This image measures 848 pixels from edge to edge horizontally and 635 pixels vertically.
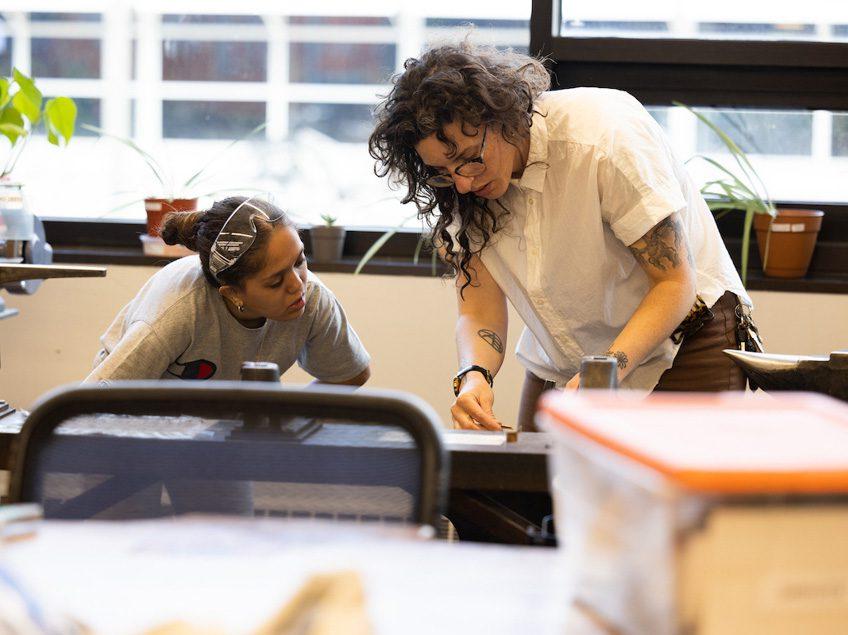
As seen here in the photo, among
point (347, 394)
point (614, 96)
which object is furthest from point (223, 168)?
point (347, 394)

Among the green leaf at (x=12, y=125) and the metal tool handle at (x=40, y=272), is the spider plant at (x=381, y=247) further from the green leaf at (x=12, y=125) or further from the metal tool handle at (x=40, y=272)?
the metal tool handle at (x=40, y=272)

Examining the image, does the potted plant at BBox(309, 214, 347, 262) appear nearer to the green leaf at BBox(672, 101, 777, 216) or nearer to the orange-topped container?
the green leaf at BBox(672, 101, 777, 216)

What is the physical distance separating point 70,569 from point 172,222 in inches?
53.3

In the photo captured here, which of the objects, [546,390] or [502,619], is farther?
[546,390]

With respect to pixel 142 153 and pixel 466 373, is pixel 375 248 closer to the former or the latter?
pixel 142 153

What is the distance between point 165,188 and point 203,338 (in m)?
1.37

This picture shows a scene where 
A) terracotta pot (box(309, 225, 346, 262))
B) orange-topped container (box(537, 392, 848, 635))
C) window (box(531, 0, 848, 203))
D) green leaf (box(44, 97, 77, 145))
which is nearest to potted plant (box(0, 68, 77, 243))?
green leaf (box(44, 97, 77, 145))

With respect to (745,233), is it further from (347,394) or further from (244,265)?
(347,394)

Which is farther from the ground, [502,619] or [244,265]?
[244,265]

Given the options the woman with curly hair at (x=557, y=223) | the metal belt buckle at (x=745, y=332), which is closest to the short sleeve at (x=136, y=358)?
the woman with curly hair at (x=557, y=223)

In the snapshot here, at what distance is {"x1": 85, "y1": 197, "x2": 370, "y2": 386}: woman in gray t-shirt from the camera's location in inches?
70.8

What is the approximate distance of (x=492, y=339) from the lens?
6.39ft

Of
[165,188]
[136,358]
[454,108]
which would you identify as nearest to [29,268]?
[136,358]

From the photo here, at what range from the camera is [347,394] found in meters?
0.84
